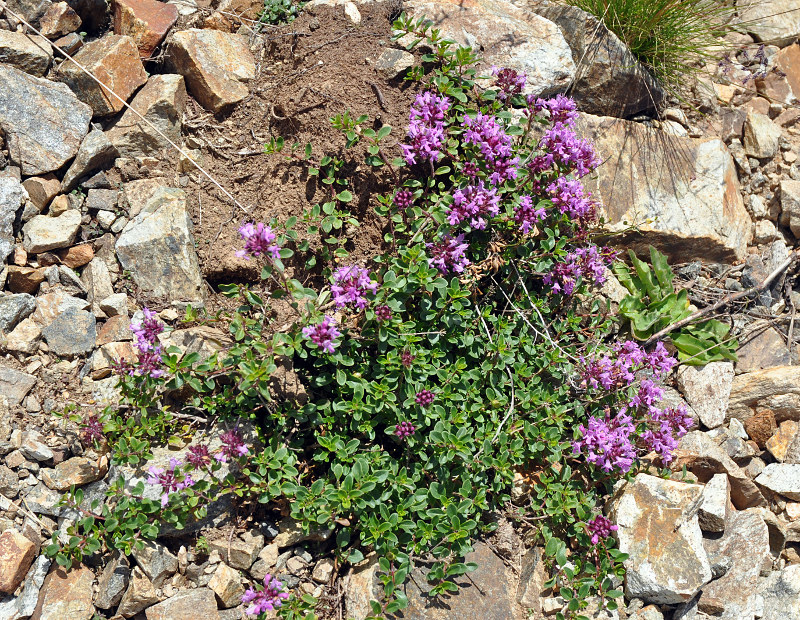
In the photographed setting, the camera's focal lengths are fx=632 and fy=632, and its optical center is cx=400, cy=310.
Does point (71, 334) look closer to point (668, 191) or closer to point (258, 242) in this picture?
point (258, 242)

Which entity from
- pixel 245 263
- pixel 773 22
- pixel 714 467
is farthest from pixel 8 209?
pixel 773 22

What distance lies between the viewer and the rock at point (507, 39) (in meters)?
4.83

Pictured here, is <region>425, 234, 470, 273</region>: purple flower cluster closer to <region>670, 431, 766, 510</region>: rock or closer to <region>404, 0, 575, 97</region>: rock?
<region>404, 0, 575, 97</region>: rock

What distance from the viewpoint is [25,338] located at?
12.6ft

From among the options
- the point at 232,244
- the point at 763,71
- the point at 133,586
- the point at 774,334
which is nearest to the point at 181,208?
the point at 232,244

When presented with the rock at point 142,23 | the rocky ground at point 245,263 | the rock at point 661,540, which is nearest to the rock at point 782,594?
the rocky ground at point 245,263

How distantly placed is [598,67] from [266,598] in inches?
182

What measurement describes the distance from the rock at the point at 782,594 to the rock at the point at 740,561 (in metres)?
0.13

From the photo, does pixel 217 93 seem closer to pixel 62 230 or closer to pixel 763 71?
pixel 62 230

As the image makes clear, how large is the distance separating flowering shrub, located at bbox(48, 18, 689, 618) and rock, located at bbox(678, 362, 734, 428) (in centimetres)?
51

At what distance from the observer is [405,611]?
3482mm

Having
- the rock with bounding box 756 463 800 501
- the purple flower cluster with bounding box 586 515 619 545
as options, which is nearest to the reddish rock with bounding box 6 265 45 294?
the purple flower cluster with bounding box 586 515 619 545

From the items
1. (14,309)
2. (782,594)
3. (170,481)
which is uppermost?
(14,309)

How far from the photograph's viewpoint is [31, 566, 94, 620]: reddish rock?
334 centimetres
